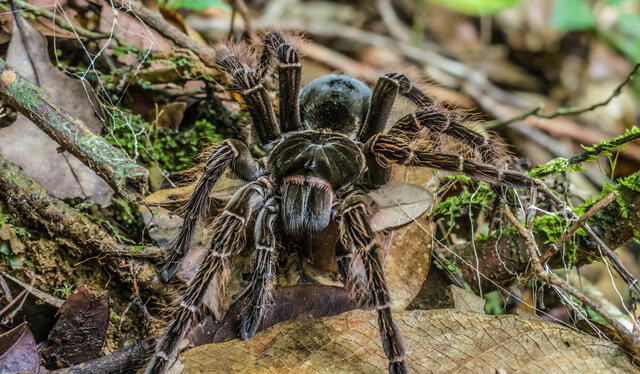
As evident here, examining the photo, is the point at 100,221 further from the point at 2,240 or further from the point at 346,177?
the point at 346,177

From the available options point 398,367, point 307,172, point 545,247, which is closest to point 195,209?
point 307,172

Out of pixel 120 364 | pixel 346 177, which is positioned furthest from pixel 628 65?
pixel 120 364

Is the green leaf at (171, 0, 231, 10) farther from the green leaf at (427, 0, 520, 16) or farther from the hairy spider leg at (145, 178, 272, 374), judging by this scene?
the green leaf at (427, 0, 520, 16)

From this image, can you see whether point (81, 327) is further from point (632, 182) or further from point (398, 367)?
point (632, 182)

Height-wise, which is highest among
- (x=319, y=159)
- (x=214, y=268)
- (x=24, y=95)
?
(x=24, y=95)

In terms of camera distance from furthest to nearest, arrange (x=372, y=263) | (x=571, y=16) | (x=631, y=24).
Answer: (x=631, y=24)
(x=571, y=16)
(x=372, y=263)

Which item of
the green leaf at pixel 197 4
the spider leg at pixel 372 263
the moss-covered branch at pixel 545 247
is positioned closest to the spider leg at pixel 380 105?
the spider leg at pixel 372 263

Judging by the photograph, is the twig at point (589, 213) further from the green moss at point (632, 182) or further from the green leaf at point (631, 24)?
the green leaf at point (631, 24)
